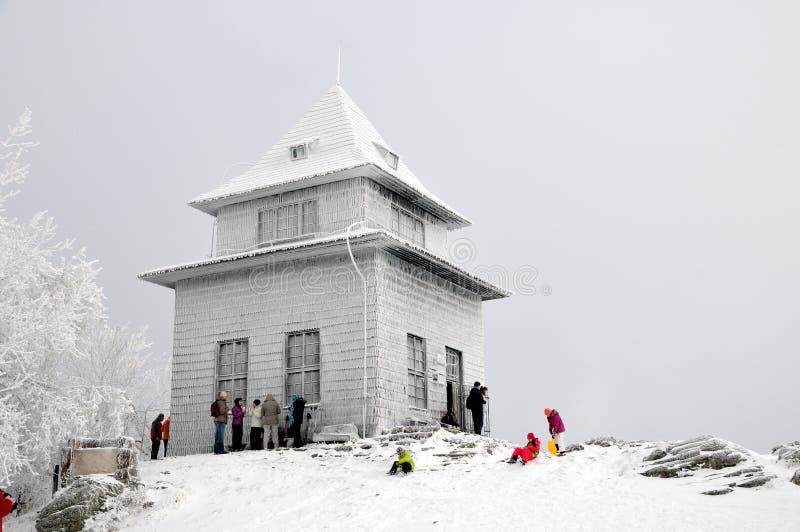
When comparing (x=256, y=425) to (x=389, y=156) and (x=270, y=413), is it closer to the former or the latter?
(x=270, y=413)

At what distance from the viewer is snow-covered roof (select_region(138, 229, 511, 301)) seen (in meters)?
23.9

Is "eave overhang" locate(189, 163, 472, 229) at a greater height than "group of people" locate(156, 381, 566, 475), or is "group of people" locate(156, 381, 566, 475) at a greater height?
"eave overhang" locate(189, 163, 472, 229)

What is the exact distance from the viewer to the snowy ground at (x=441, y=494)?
14336 mm

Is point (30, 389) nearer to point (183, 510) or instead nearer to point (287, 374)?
point (183, 510)

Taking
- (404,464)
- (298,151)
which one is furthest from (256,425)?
(298,151)

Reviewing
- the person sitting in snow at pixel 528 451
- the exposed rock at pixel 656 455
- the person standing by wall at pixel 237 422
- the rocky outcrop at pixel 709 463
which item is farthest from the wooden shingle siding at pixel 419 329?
the rocky outcrop at pixel 709 463

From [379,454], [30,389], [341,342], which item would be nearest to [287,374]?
[341,342]

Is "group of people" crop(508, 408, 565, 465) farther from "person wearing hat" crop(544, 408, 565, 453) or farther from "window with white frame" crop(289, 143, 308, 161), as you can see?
"window with white frame" crop(289, 143, 308, 161)

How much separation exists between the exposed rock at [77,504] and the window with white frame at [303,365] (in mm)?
7115

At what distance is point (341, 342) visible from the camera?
24156 millimetres

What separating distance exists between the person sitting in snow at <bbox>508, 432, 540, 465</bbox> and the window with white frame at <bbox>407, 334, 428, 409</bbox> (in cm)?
617

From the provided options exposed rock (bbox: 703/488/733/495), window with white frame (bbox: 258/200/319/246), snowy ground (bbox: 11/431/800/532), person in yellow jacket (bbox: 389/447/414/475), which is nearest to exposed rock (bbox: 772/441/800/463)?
snowy ground (bbox: 11/431/800/532)

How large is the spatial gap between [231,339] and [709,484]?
14.6 metres

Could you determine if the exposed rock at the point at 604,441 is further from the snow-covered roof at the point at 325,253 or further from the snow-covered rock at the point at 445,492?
the snow-covered roof at the point at 325,253
